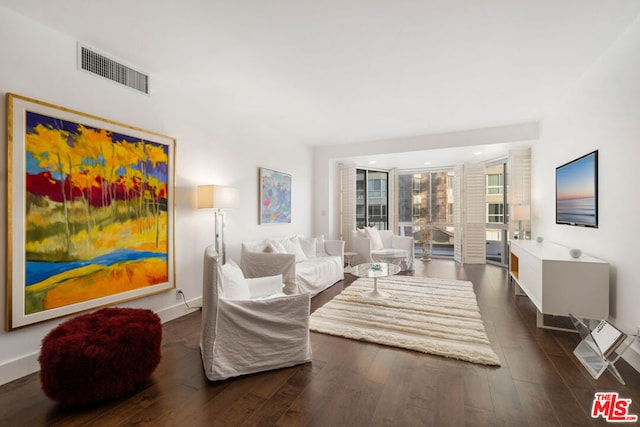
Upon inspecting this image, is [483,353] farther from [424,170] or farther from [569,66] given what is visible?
[424,170]

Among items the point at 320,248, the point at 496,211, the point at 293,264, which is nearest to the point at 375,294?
the point at 293,264

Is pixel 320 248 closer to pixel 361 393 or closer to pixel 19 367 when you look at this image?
pixel 361 393

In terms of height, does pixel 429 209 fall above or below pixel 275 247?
above

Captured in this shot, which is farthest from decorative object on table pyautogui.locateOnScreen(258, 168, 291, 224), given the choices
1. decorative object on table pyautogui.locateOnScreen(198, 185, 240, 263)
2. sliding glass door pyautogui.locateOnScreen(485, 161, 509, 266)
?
sliding glass door pyautogui.locateOnScreen(485, 161, 509, 266)

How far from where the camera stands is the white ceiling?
84.6 inches

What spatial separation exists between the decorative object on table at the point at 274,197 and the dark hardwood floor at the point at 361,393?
2.63m

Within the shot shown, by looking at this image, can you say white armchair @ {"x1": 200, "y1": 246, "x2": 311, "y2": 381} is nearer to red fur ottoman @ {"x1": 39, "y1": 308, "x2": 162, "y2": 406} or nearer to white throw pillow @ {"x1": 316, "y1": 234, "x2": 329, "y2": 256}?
red fur ottoman @ {"x1": 39, "y1": 308, "x2": 162, "y2": 406}


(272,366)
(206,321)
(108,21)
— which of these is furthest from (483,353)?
(108,21)

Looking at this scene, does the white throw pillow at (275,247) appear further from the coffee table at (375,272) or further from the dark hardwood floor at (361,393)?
the dark hardwood floor at (361,393)

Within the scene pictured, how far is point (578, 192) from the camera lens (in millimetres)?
3240

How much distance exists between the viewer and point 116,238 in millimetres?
2715

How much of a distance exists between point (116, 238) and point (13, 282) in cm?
74

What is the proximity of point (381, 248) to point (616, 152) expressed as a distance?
13.8 ft

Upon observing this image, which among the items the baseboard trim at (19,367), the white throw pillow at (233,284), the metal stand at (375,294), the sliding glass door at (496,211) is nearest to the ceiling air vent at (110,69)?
the white throw pillow at (233,284)
